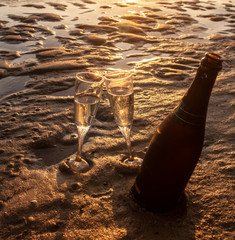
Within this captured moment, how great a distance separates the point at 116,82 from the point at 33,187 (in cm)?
93

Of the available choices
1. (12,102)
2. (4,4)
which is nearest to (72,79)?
(12,102)

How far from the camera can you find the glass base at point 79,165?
2.10 m

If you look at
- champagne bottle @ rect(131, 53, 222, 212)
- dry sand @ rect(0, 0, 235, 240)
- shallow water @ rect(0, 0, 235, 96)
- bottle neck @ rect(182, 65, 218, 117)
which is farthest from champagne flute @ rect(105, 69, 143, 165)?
shallow water @ rect(0, 0, 235, 96)

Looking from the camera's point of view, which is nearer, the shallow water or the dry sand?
the dry sand

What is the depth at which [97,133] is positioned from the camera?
262 cm

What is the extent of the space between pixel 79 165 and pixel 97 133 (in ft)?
1.77

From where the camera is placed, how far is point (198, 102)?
1429 millimetres

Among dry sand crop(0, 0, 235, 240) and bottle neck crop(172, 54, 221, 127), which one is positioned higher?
bottle neck crop(172, 54, 221, 127)

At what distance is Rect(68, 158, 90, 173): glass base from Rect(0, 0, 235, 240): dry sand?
64mm

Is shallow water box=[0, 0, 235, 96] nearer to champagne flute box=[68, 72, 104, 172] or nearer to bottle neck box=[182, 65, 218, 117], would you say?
champagne flute box=[68, 72, 104, 172]

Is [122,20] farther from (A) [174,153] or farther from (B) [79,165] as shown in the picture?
(A) [174,153]

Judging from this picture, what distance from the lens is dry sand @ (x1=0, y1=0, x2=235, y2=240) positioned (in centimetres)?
167

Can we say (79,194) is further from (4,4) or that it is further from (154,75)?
(4,4)

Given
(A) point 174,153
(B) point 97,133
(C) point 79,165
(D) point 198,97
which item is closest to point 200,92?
(D) point 198,97
